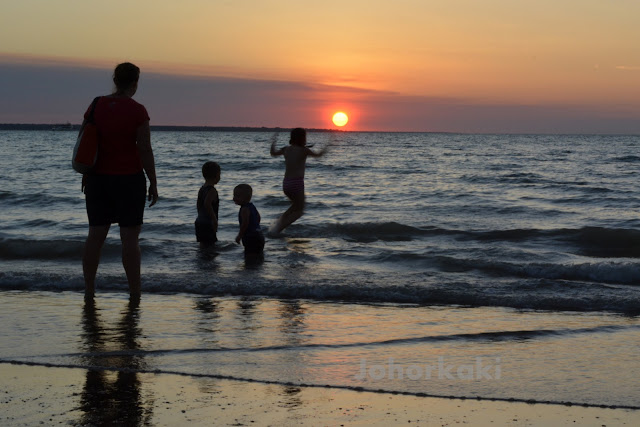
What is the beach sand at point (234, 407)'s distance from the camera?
333 centimetres

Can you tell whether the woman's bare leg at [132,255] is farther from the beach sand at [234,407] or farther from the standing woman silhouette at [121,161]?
the beach sand at [234,407]

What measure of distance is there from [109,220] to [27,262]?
412 cm

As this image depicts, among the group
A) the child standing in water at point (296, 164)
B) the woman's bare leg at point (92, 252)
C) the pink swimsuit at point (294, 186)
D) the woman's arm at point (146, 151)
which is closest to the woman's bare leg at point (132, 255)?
the woman's bare leg at point (92, 252)

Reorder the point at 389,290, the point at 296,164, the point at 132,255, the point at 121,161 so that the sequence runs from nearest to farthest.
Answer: the point at 121,161 → the point at 132,255 → the point at 389,290 → the point at 296,164

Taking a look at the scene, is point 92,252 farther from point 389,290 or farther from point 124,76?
point 389,290

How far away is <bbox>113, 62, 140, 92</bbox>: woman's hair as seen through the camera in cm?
566

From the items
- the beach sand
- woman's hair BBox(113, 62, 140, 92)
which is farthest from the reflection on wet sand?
woman's hair BBox(113, 62, 140, 92)

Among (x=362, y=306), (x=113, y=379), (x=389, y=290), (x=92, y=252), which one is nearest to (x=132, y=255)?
(x=92, y=252)

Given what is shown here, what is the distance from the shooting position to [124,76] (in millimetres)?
5668

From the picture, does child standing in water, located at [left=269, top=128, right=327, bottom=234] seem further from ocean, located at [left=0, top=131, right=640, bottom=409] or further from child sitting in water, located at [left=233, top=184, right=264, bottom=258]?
child sitting in water, located at [left=233, top=184, right=264, bottom=258]

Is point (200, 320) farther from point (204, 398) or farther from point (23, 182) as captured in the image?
point (23, 182)

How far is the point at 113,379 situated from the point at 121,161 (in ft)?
6.87

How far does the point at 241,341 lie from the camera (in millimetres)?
4949

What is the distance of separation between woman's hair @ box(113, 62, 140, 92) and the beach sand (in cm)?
248
